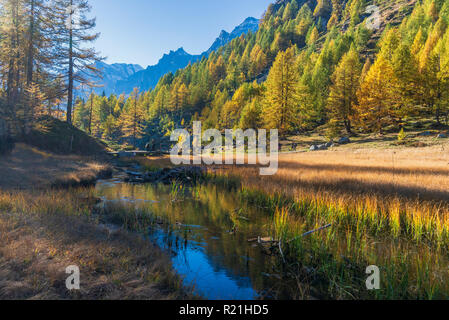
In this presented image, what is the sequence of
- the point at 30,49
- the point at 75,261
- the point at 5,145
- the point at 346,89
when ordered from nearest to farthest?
1. the point at 75,261
2. the point at 5,145
3. the point at 30,49
4. the point at 346,89

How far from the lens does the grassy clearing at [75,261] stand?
3.19 m

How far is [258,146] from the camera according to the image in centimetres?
4359

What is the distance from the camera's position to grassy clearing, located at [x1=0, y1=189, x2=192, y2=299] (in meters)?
3.19

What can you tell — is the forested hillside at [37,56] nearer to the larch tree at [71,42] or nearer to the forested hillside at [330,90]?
the larch tree at [71,42]

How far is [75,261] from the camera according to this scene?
3939mm

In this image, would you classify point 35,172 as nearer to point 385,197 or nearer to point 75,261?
point 75,261

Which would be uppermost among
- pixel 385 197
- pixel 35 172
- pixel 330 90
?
pixel 330 90

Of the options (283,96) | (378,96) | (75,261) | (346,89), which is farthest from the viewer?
(283,96)

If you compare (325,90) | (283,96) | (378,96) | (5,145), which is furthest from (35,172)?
(325,90)

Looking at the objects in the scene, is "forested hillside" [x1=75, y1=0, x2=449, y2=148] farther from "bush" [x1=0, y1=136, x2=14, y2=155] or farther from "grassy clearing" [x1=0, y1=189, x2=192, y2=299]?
"grassy clearing" [x1=0, y1=189, x2=192, y2=299]

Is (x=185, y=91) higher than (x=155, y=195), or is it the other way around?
(x=185, y=91)
